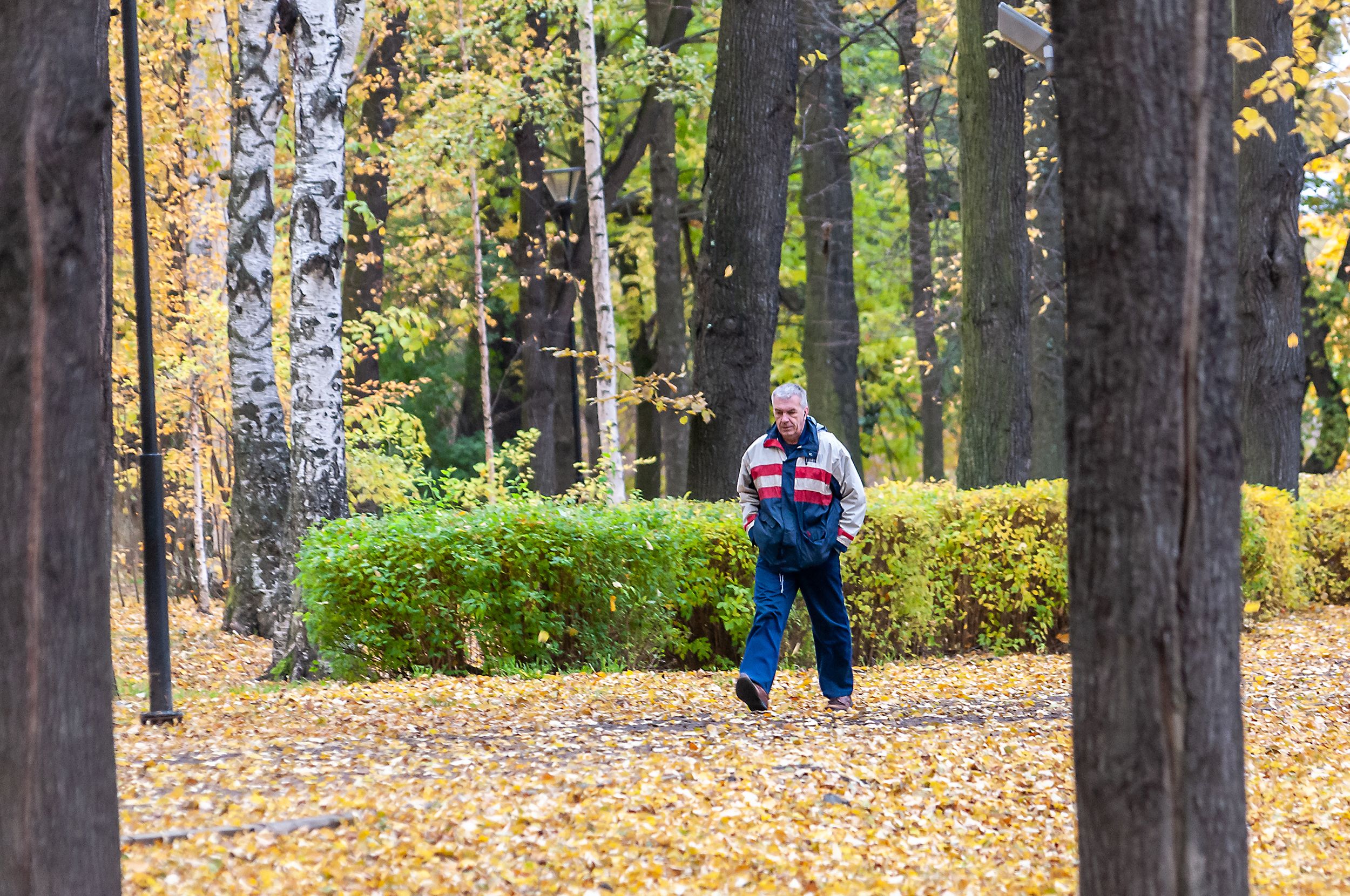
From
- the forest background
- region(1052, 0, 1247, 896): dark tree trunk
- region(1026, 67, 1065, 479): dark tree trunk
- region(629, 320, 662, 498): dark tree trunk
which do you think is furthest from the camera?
region(629, 320, 662, 498): dark tree trunk

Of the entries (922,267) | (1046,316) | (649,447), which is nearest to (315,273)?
(649,447)

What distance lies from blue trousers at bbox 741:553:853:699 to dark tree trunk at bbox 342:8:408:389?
11993mm

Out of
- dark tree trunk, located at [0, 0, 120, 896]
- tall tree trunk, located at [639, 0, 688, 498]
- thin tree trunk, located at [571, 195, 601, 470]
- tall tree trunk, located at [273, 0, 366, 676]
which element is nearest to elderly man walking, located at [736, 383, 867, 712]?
tall tree trunk, located at [273, 0, 366, 676]

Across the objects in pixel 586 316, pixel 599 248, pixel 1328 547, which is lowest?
pixel 1328 547

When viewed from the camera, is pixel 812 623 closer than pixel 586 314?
Yes

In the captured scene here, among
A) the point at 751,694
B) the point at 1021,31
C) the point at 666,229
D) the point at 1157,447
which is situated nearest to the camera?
the point at 1157,447

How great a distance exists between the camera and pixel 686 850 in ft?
15.5

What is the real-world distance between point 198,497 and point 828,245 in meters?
9.53

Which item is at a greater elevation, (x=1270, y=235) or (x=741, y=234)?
(x=1270, y=235)

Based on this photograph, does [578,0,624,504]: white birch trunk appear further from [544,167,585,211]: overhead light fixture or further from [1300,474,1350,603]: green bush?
[1300,474,1350,603]: green bush

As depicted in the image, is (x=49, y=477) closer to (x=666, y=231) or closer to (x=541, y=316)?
(x=666, y=231)

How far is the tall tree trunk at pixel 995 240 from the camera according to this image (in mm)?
12578

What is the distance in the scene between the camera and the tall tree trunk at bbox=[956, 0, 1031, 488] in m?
12.6

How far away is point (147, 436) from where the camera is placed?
6.98 metres
